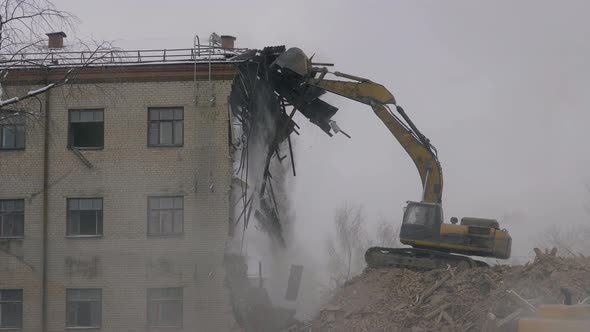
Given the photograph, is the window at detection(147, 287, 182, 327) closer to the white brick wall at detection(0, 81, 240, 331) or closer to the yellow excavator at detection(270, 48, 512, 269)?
the white brick wall at detection(0, 81, 240, 331)

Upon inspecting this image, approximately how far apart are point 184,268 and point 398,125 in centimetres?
808

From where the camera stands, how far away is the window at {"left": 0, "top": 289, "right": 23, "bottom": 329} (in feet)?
72.0

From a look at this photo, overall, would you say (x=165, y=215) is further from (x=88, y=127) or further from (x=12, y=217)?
(x=12, y=217)

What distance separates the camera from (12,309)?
22.0 m

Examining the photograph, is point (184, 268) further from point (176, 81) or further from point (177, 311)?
point (176, 81)

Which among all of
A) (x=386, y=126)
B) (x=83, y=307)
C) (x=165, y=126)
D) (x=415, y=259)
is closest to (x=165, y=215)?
(x=165, y=126)

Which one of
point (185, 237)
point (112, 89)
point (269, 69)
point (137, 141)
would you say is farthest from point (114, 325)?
point (269, 69)

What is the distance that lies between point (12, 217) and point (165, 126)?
5.39 meters

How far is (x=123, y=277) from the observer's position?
21.9 metres

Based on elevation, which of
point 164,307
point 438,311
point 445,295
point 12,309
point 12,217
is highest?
point 12,217

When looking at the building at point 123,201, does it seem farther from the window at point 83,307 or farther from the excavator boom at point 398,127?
the excavator boom at point 398,127

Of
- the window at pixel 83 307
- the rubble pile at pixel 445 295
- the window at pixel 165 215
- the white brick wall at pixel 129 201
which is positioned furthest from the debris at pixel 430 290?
the window at pixel 83 307

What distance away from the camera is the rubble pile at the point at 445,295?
12602 mm

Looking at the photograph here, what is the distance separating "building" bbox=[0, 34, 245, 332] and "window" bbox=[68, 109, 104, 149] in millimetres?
30
